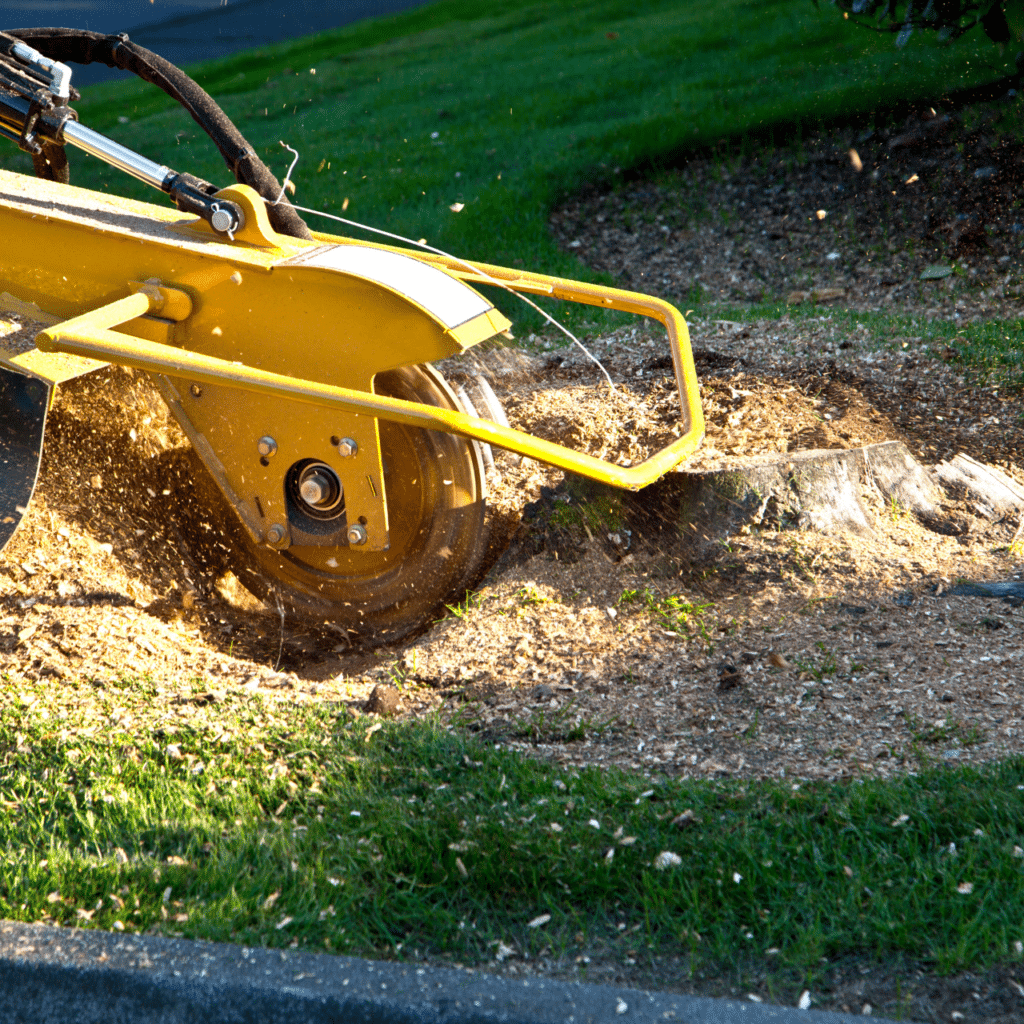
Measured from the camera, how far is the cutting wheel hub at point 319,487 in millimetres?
3041

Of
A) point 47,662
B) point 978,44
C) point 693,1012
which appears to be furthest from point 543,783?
point 978,44

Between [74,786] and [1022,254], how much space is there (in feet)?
19.2

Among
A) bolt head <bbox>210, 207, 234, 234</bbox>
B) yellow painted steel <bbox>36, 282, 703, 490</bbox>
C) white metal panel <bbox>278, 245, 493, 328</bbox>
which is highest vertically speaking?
bolt head <bbox>210, 207, 234, 234</bbox>

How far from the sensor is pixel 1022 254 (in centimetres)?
602

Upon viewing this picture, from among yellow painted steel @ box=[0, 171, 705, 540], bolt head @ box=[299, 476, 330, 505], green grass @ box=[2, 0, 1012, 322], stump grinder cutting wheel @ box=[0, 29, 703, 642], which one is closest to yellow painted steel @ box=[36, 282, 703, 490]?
stump grinder cutting wheel @ box=[0, 29, 703, 642]

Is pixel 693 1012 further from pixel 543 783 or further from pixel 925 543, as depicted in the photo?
pixel 925 543

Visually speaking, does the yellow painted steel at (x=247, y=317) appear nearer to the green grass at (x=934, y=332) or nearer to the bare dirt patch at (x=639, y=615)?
the bare dirt patch at (x=639, y=615)

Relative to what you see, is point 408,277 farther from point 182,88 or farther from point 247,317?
point 182,88

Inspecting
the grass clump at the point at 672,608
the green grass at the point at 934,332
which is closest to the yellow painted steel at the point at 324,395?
the grass clump at the point at 672,608

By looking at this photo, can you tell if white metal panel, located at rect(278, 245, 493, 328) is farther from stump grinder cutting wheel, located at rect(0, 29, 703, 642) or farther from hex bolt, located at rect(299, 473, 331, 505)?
hex bolt, located at rect(299, 473, 331, 505)

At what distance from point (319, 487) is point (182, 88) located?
131 cm

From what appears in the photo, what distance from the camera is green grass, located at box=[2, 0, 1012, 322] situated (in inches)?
287

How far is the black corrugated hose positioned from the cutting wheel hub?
78 centimetres

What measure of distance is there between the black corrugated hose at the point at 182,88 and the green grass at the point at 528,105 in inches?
131
